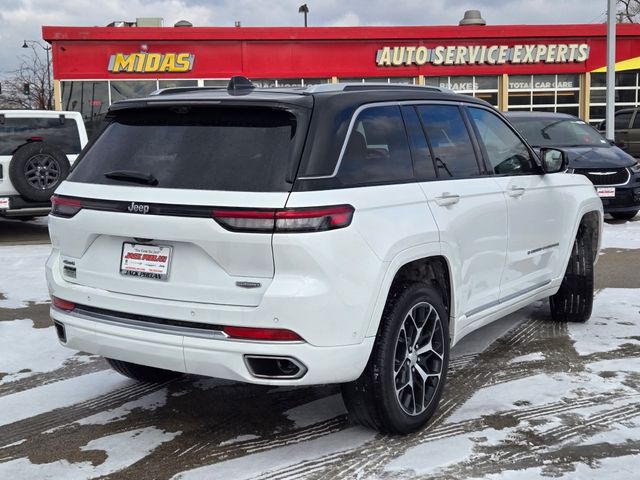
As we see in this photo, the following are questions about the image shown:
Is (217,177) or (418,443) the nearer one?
(217,177)

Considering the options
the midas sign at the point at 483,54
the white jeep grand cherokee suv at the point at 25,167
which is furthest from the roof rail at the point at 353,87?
the midas sign at the point at 483,54

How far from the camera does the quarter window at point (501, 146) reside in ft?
16.0

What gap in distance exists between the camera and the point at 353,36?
28.8m

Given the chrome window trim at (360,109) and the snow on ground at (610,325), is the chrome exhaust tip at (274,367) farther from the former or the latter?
the snow on ground at (610,325)

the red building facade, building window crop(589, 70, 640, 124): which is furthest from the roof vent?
building window crop(589, 70, 640, 124)

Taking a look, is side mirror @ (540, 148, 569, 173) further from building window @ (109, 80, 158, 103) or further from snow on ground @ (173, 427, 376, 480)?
building window @ (109, 80, 158, 103)

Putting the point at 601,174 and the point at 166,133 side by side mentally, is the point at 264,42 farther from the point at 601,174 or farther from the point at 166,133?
the point at 166,133

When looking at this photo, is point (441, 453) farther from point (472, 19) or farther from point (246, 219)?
point (472, 19)

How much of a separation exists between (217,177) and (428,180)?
1.23m

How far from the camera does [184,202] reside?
343cm

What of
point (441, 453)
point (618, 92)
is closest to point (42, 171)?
point (441, 453)

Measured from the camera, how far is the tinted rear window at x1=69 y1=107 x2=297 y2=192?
3.42m

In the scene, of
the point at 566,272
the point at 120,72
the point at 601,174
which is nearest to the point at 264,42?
the point at 120,72

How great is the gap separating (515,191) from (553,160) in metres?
0.75
